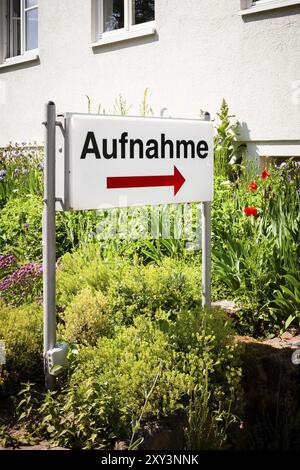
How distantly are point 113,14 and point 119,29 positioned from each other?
1.24 ft

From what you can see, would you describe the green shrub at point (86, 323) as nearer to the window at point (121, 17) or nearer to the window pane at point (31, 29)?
the window at point (121, 17)

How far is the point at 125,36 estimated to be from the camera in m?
8.77

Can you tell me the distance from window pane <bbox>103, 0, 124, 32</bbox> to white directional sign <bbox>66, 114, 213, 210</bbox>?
6090 mm

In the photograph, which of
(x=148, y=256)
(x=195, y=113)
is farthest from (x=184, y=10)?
(x=148, y=256)

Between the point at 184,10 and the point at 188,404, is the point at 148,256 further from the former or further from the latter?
the point at 184,10

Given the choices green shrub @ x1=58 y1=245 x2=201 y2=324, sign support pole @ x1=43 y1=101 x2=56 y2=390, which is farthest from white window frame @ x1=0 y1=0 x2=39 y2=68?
sign support pole @ x1=43 y1=101 x2=56 y2=390

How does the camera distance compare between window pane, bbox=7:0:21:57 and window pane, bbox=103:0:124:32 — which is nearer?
window pane, bbox=103:0:124:32

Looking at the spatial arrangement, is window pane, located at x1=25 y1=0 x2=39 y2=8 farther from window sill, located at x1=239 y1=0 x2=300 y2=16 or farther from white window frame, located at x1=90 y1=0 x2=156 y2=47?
window sill, located at x1=239 y1=0 x2=300 y2=16

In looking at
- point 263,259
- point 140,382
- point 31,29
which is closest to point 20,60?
point 31,29

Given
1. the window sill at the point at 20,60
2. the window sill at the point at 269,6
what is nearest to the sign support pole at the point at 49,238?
the window sill at the point at 269,6

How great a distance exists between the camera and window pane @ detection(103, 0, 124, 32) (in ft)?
30.5

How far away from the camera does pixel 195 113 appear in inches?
313

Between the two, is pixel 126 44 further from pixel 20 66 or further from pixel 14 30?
pixel 14 30
